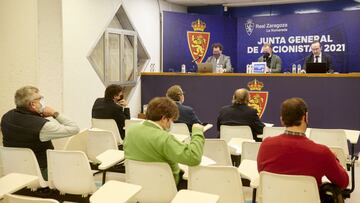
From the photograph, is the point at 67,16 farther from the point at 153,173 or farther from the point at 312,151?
the point at 312,151

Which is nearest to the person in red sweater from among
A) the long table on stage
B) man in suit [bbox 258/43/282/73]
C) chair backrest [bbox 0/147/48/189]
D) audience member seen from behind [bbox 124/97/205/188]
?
A: audience member seen from behind [bbox 124/97/205/188]

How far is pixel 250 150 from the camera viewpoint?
3951mm

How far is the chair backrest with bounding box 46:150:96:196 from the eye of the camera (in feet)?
11.0

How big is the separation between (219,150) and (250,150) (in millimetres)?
276

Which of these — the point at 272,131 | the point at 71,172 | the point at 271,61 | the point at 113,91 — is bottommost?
the point at 71,172

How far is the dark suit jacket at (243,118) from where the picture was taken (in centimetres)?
529

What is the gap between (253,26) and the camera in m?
11.1

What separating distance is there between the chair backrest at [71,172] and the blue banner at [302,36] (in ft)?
26.6

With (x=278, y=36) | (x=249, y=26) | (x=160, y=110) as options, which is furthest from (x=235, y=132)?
(x=249, y=26)

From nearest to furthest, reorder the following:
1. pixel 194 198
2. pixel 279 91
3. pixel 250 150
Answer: pixel 194 198 < pixel 250 150 < pixel 279 91

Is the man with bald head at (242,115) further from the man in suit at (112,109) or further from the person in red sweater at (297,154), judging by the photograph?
the person in red sweater at (297,154)

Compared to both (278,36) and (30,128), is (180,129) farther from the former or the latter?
(278,36)

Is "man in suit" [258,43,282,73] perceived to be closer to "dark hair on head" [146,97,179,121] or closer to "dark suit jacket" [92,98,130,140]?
"dark suit jacket" [92,98,130,140]

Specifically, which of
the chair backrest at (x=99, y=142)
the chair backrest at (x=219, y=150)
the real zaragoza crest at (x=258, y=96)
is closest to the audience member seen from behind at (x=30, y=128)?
the chair backrest at (x=99, y=142)
